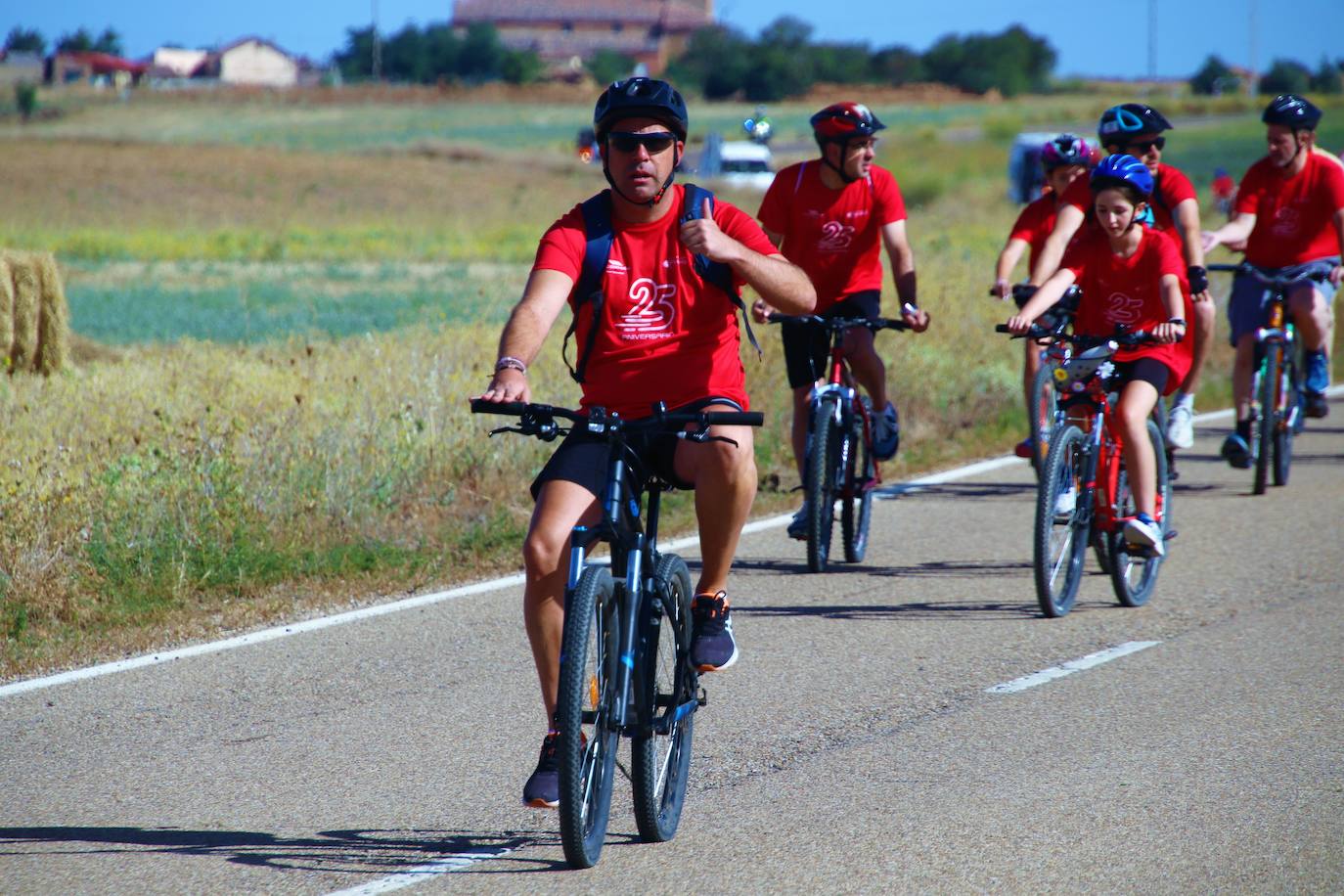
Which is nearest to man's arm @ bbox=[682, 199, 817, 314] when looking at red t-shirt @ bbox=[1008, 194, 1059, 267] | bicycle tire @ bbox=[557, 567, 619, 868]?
bicycle tire @ bbox=[557, 567, 619, 868]

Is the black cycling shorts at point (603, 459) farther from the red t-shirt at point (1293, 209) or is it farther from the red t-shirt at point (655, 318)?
the red t-shirt at point (1293, 209)

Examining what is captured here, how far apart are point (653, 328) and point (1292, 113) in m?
7.06

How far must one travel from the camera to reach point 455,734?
5.91 metres

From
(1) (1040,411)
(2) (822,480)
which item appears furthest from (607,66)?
(2) (822,480)

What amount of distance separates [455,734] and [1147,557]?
3546 millimetres

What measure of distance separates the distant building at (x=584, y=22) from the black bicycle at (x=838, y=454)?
442ft

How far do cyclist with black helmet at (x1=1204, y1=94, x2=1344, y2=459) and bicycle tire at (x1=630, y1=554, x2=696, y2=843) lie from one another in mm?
6695

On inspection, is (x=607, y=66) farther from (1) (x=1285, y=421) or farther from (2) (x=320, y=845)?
(2) (x=320, y=845)

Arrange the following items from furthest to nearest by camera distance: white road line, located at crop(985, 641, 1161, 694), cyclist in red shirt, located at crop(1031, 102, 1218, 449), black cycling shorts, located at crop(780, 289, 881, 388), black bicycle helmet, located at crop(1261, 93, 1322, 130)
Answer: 1. black bicycle helmet, located at crop(1261, 93, 1322, 130)
2. cyclist in red shirt, located at crop(1031, 102, 1218, 449)
3. black cycling shorts, located at crop(780, 289, 881, 388)
4. white road line, located at crop(985, 641, 1161, 694)

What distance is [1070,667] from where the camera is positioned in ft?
22.3

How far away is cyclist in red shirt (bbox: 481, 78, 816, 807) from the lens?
4.72 metres

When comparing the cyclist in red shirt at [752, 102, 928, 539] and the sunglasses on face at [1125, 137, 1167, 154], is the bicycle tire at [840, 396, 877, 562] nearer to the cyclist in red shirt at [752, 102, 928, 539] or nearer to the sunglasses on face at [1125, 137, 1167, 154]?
the cyclist in red shirt at [752, 102, 928, 539]

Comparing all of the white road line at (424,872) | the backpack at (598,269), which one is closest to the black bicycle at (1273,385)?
the backpack at (598,269)

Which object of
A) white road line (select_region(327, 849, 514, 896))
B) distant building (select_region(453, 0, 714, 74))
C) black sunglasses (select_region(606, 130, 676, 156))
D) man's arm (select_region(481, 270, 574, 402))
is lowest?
white road line (select_region(327, 849, 514, 896))
